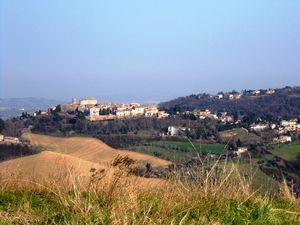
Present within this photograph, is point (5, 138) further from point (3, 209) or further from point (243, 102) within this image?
point (243, 102)

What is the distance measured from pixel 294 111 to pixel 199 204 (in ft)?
167

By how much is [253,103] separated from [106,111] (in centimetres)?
2059

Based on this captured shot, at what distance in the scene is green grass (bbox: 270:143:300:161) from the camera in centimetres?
3056

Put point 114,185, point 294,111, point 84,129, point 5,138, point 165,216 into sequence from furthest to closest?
1. point 294,111
2. point 84,129
3. point 5,138
4. point 114,185
5. point 165,216

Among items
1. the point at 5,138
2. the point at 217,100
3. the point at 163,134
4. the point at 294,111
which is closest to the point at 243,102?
the point at 217,100

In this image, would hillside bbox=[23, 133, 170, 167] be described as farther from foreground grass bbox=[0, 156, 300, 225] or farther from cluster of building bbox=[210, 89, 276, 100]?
cluster of building bbox=[210, 89, 276, 100]

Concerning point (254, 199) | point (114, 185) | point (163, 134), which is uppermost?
point (114, 185)

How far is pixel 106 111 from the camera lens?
1908 inches

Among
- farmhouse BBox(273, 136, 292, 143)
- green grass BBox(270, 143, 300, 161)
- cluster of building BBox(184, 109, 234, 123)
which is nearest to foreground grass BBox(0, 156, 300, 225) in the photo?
green grass BBox(270, 143, 300, 161)

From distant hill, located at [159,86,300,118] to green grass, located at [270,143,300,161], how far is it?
16947 mm

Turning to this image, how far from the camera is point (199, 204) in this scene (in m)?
4.84

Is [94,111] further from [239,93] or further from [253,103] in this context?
[239,93]

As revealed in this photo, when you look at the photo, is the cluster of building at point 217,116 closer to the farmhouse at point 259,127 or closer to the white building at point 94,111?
the farmhouse at point 259,127

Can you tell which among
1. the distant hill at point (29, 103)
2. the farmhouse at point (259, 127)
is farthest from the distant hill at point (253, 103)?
the distant hill at point (29, 103)
